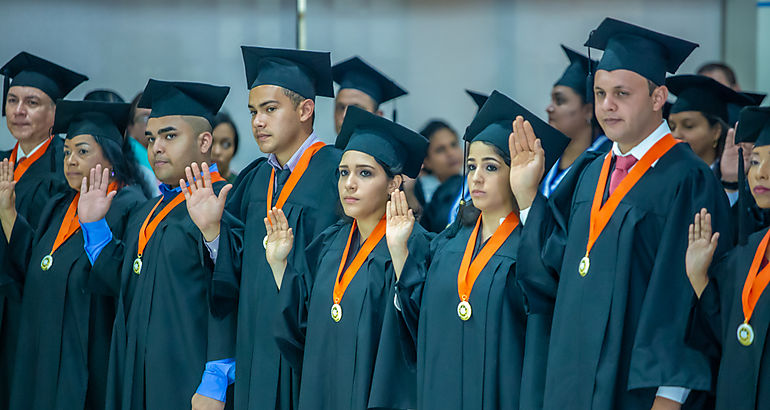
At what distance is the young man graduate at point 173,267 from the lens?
4832 mm

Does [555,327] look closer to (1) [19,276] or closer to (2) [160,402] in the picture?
(2) [160,402]

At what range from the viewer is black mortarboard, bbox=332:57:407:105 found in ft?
19.9

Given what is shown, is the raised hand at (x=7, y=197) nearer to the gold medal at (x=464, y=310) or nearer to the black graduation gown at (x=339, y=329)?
the black graduation gown at (x=339, y=329)

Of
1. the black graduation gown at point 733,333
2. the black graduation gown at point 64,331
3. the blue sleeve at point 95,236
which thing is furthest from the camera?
the black graduation gown at point 64,331

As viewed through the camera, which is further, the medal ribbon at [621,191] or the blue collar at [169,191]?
the blue collar at [169,191]

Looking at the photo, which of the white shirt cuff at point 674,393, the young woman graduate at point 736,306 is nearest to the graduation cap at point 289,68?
the young woman graduate at point 736,306

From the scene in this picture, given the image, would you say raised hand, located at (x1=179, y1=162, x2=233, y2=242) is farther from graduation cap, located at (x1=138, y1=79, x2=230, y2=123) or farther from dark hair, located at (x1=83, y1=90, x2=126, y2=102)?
→ dark hair, located at (x1=83, y1=90, x2=126, y2=102)

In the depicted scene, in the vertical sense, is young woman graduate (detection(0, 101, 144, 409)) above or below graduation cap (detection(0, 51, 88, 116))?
below

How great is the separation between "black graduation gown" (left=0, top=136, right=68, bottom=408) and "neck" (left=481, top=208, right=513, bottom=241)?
120 inches

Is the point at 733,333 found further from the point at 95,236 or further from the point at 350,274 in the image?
the point at 95,236

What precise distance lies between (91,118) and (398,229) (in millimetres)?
2421

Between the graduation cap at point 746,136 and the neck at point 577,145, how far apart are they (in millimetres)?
1693

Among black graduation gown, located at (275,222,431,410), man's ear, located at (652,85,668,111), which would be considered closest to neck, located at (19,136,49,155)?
black graduation gown, located at (275,222,431,410)

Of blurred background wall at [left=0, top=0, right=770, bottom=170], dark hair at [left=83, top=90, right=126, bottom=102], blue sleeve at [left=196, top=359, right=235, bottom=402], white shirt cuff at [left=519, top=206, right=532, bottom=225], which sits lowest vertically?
blue sleeve at [left=196, top=359, right=235, bottom=402]
